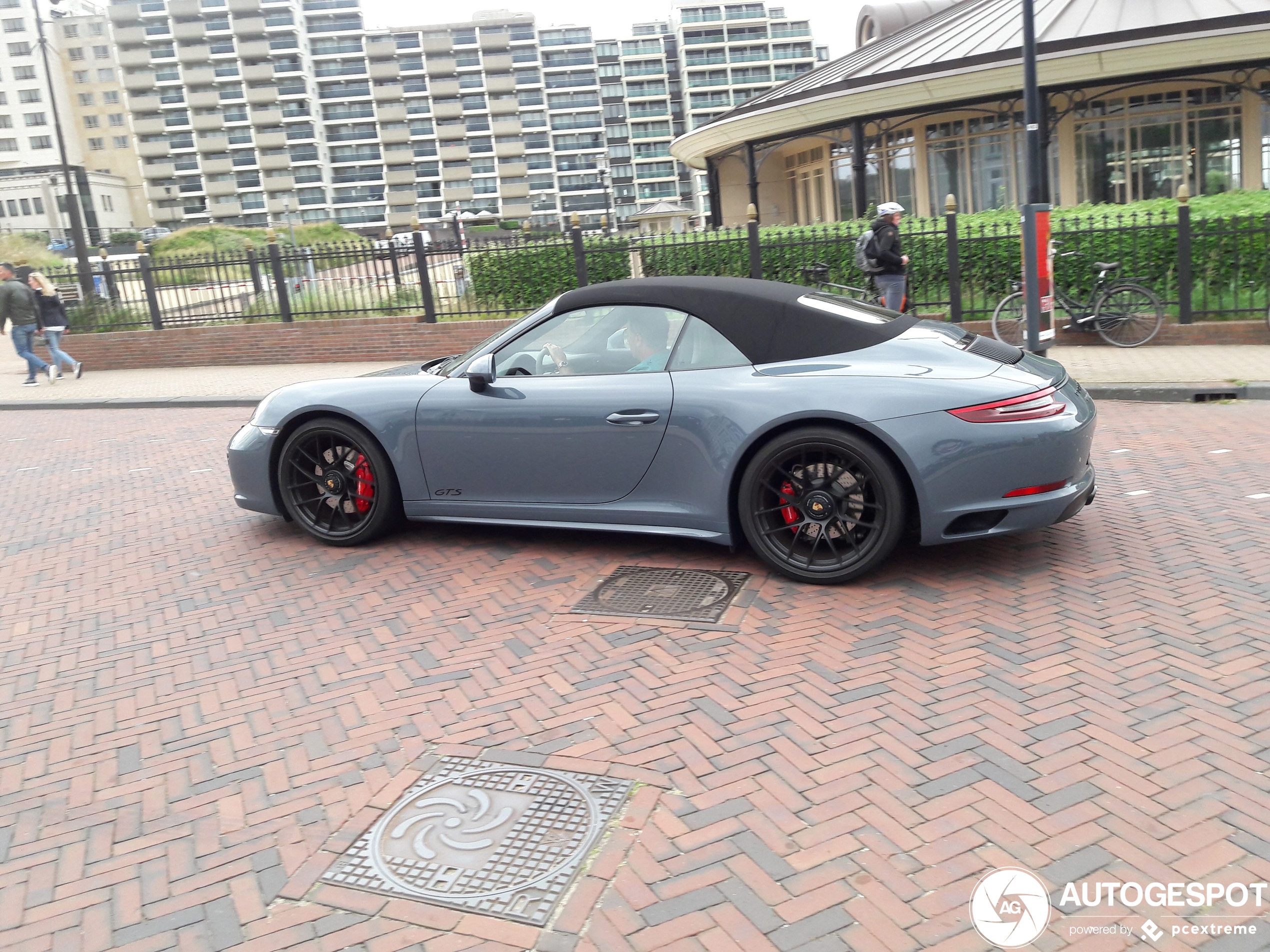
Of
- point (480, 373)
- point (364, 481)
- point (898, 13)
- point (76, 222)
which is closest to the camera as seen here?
point (480, 373)

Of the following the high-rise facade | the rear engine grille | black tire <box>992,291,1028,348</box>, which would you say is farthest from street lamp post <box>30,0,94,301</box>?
the high-rise facade

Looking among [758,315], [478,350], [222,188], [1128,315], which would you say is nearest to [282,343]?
[478,350]

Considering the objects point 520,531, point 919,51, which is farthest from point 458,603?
point 919,51

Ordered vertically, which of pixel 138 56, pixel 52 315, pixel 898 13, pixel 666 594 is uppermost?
pixel 138 56

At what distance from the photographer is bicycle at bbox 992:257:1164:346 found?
11.6m

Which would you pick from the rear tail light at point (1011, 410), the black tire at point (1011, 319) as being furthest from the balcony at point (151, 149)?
the rear tail light at point (1011, 410)

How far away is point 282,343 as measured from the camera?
1600 cm

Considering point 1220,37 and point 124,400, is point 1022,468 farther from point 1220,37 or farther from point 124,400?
point 1220,37

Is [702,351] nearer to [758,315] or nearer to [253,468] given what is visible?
[758,315]

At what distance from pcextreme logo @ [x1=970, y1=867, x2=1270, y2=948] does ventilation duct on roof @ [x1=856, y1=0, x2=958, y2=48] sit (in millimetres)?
36101

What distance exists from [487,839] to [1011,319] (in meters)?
10.7

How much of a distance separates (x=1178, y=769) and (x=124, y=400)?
44.1ft

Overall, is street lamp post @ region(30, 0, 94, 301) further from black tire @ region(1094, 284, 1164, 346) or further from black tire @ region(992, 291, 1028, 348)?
black tire @ region(1094, 284, 1164, 346)

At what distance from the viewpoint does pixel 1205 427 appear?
7.90 m
